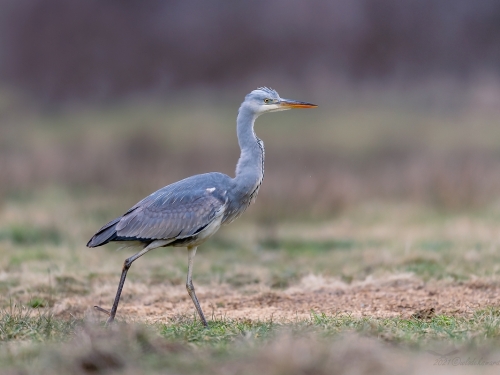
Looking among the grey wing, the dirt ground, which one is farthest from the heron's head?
the dirt ground

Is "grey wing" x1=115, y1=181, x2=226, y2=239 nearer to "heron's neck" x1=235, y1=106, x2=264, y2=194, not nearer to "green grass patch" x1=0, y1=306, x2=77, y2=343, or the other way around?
"heron's neck" x1=235, y1=106, x2=264, y2=194

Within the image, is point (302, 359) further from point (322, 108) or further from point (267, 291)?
point (322, 108)

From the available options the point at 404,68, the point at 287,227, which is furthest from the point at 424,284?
the point at 404,68

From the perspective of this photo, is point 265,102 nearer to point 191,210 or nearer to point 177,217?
point 191,210

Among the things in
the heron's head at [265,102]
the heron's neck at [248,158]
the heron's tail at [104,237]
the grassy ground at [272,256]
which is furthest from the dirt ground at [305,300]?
the heron's head at [265,102]

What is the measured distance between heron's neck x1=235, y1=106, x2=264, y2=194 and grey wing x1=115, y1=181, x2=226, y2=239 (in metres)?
0.29

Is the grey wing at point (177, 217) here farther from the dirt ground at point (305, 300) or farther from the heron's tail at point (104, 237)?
the dirt ground at point (305, 300)

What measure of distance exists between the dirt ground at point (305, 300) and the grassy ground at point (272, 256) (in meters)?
0.03

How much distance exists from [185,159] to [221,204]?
11.1 meters

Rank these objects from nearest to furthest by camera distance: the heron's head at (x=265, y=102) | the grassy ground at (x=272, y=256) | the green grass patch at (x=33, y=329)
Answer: the grassy ground at (x=272, y=256)
the green grass patch at (x=33, y=329)
the heron's head at (x=265, y=102)

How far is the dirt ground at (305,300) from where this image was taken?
24.5 feet

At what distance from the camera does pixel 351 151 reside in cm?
2016

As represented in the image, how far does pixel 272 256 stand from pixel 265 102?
429 centimetres

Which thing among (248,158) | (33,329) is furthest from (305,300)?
(33,329)
